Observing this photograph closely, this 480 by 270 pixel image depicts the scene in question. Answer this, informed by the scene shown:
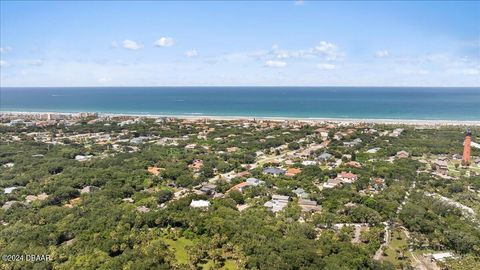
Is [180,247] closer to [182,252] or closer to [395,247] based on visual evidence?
[182,252]

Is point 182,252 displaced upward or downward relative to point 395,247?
downward

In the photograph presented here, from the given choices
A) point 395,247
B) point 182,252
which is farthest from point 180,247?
point 395,247

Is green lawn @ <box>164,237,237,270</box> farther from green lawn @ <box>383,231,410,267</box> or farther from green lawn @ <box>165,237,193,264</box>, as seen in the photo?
green lawn @ <box>383,231,410,267</box>

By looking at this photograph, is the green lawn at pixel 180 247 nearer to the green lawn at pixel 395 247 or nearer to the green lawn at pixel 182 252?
the green lawn at pixel 182 252

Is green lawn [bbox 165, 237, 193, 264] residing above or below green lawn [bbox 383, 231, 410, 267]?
below

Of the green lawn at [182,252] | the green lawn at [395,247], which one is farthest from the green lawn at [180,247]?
the green lawn at [395,247]

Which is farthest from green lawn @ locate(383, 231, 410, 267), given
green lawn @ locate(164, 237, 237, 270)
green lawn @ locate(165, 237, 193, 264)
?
green lawn @ locate(165, 237, 193, 264)

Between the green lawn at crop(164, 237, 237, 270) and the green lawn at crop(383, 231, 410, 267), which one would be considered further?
the green lawn at crop(383, 231, 410, 267)

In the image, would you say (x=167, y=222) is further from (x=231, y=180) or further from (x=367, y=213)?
(x=367, y=213)

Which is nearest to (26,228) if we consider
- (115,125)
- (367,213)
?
(367,213)

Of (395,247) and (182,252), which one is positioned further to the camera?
(395,247)

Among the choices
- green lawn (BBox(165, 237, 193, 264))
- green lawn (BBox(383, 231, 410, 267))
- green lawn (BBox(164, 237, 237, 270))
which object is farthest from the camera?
green lawn (BBox(165, 237, 193, 264))
